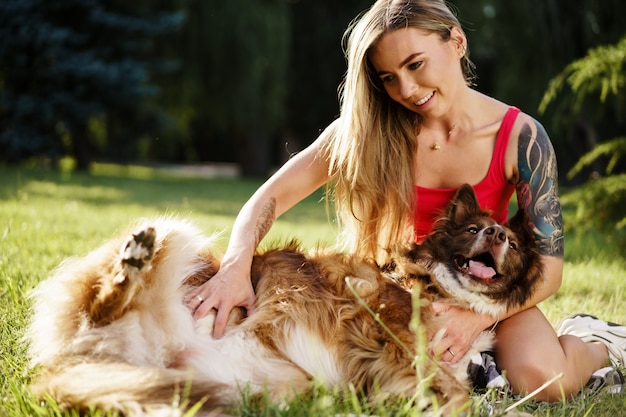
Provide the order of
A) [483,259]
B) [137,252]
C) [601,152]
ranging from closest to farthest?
[137,252] < [483,259] < [601,152]

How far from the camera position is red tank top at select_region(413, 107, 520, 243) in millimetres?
3004

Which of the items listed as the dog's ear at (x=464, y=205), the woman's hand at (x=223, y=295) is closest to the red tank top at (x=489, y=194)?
the dog's ear at (x=464, y=205)

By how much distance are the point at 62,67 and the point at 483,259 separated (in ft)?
39.8

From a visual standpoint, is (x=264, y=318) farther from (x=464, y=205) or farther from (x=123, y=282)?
(x=464, y=205)

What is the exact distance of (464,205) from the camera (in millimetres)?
2893

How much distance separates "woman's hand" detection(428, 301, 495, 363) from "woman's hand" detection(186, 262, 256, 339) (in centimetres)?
77

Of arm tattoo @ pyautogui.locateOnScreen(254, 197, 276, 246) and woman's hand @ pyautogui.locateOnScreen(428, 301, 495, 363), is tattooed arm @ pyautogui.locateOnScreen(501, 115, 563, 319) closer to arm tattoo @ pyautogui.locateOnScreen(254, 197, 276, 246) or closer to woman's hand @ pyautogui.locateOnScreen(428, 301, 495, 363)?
woman's hand @ pyautogui.locateOnScreen(428, 301, 495, 363)

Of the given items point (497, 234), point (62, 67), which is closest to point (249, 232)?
point (497, 234)

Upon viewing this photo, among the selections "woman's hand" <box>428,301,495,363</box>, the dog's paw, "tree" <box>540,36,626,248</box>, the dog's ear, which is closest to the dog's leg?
the dog's paw

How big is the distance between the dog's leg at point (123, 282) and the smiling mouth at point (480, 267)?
55.9 inches

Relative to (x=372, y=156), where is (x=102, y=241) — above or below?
below

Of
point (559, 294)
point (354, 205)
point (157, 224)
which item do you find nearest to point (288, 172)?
point (354, 205)

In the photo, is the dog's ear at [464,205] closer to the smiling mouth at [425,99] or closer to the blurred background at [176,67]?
the smiling mouth at [425,99]

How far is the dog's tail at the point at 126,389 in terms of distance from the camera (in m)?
1.86
